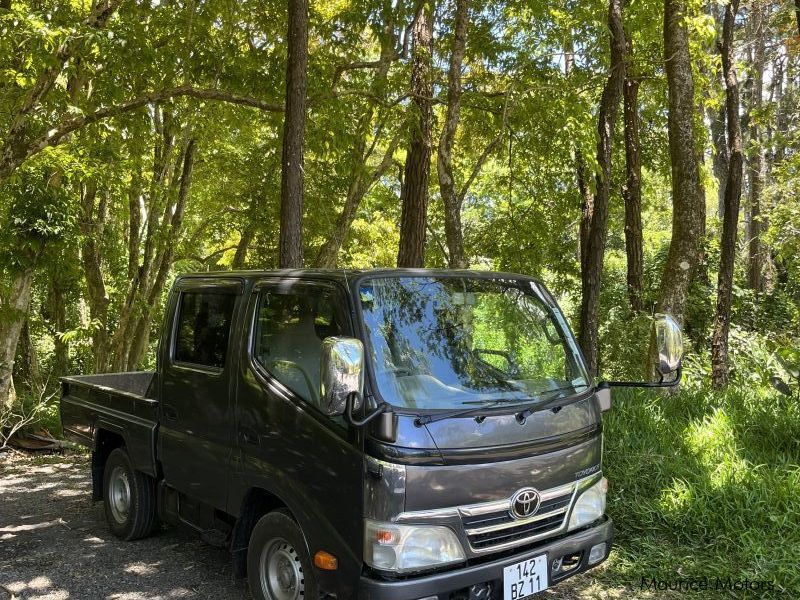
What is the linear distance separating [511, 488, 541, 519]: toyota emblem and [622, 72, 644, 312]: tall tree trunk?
31.9 feet

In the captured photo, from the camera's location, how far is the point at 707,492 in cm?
504

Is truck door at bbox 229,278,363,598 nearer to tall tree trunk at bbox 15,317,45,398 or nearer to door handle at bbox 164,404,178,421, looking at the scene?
door handle at bbox 164,404,178,421

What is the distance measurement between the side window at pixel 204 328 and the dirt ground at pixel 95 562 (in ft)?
4.77

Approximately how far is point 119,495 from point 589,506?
12.2ft

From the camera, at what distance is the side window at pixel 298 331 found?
3.50 m

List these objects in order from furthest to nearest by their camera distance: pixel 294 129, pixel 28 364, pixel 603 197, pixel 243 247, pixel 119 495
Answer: pixel 28 364, pixel 243 247, pixel 603 197, pixel 294 129, pixel 119 495

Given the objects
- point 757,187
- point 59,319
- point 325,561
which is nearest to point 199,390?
point 325,561

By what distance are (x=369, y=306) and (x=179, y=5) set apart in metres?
7.00

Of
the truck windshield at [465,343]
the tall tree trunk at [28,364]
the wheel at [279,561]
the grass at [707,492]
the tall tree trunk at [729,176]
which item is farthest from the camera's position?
the tall tree trunk at [28,364]

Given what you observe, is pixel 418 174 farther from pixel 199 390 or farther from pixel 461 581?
pixel 461 581

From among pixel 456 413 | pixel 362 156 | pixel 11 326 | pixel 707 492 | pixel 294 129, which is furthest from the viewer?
pixel 362 156

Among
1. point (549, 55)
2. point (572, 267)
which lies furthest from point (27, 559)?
point (572, 267)

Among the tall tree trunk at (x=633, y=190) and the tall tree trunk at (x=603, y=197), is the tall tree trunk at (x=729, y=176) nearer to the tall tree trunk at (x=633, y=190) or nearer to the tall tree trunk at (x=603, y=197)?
the tall tree trunk at (x=633, y=190)

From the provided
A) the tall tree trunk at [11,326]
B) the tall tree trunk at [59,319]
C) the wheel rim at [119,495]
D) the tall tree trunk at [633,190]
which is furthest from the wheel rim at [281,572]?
the tall tree trunk at [59,319]
